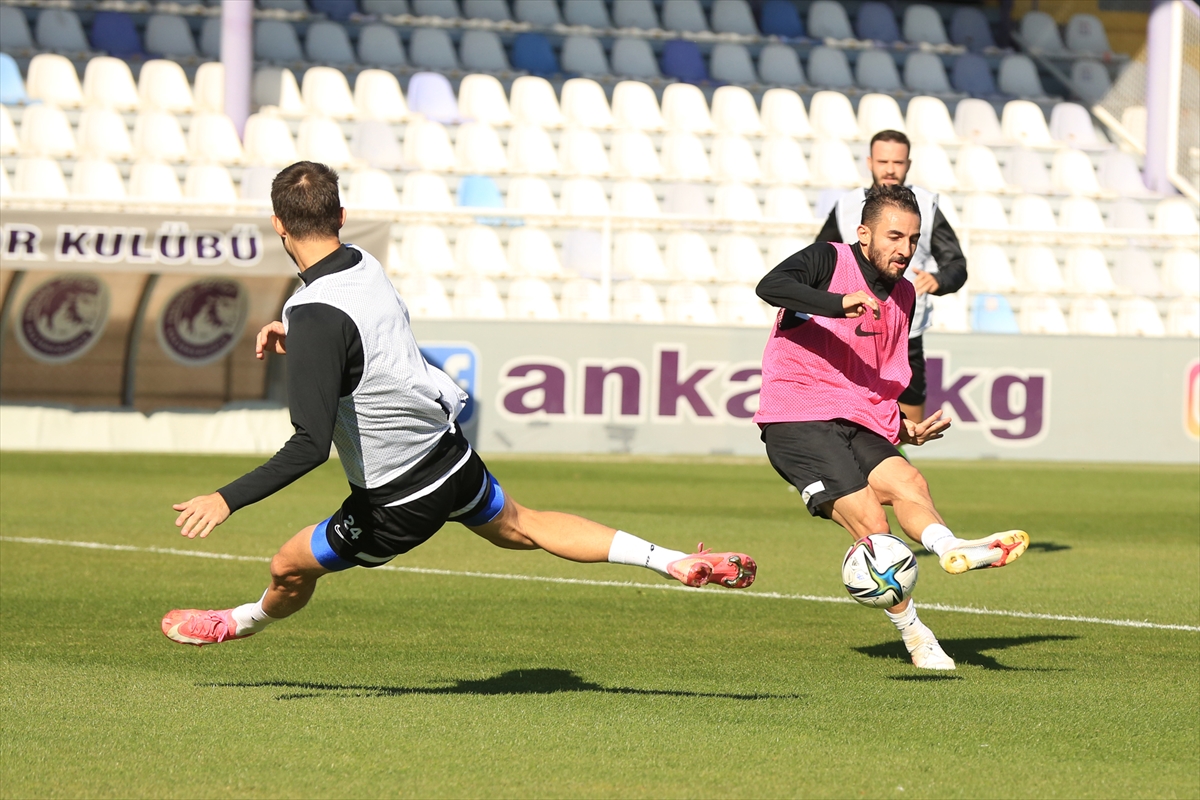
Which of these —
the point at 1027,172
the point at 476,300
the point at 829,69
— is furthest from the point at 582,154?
the point at 1027,172

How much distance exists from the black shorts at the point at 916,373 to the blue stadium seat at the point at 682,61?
16.4m

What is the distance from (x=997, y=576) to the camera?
29.8 ft

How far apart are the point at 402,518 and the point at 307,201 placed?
1047mm

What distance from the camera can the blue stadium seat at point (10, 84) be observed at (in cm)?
2092

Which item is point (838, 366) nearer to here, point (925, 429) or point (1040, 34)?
point (925, 429)

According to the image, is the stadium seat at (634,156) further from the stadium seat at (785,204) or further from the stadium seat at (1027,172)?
the stadium seat at (1027,172)

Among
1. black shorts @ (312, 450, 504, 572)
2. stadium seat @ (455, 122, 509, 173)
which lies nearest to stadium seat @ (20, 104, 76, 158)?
stadium seat @ (455, 122, 509, 173)

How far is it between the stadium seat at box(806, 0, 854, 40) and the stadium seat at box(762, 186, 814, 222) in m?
5.68

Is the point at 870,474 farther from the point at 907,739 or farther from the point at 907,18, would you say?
the point at 907,18

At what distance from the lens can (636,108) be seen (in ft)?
74.6

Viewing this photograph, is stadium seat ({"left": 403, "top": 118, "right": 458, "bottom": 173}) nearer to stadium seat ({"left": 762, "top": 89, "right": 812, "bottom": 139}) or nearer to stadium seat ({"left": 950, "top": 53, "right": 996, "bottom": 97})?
stadium seat ({"left": 762, "top": 89, "right": 812, "bottom": 139})

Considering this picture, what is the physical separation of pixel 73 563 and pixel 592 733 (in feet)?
16.1

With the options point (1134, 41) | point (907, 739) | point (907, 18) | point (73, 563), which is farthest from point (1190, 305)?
point (907, 739)

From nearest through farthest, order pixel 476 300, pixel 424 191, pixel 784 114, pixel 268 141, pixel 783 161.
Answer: pixel 476 300, pixel 424 191, pixel 268 141, pixel 783 161, pixel 784 114
